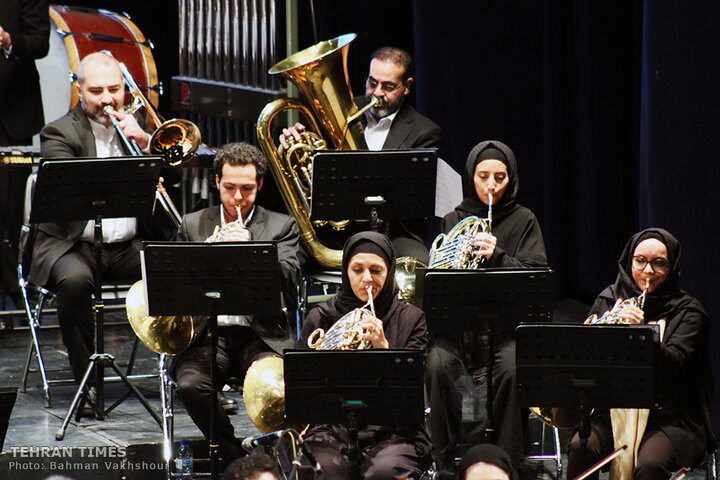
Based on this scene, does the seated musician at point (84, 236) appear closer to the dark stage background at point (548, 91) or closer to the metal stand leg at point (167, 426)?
the metal stand leg at point (167, 426)

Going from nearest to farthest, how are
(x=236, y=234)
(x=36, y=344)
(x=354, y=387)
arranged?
(x=354, y=387) < (x=236, y=234) < (x=36, y=344)

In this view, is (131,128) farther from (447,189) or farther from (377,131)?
(447,189)

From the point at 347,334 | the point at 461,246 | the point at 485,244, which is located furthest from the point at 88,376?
the point at 485,244

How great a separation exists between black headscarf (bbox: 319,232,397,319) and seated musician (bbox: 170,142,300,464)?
0.52 meters

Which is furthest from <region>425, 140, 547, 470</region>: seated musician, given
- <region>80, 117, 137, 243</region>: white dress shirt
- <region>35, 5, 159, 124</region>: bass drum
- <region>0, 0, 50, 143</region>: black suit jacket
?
<region>35, 5, 159, 124</region>: bass drum

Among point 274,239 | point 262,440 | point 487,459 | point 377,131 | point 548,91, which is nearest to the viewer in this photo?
point 487,459

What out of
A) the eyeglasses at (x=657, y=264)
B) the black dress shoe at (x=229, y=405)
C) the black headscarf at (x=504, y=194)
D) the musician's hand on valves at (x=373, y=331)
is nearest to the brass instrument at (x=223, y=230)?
the musician's hand on valves at (x=373, y=331)

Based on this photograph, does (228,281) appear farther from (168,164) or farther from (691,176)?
(691,176)

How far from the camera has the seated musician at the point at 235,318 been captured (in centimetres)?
552

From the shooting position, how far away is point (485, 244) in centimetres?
546

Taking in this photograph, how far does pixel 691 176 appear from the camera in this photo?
5902 mm

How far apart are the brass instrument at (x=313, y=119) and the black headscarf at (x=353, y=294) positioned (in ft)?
3.74

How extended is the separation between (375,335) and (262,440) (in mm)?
611

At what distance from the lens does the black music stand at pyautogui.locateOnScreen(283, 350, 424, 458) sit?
4.51 metres
